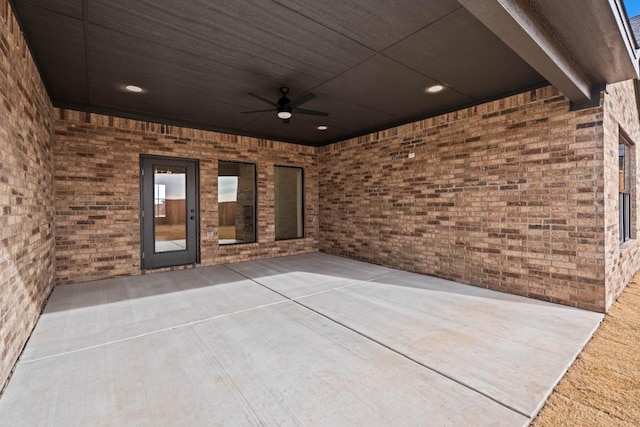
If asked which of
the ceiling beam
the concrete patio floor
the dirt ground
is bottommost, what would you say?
the dirt ground

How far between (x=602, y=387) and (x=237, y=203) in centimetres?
825

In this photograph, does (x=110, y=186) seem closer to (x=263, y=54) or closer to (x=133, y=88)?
(x=133, y=88)

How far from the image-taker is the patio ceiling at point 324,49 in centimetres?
243

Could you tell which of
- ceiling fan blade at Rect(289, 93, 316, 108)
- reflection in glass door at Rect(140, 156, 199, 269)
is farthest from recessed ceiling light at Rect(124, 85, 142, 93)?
ceiling fan blade at Rect(289, 93, 316, 108)

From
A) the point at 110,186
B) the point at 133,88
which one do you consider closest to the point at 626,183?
the point at 133,88

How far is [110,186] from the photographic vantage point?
514 cm

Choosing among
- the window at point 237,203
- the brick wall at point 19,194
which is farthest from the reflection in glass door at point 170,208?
the brick wall at point 19,194

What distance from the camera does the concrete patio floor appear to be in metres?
1.83

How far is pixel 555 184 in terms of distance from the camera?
12.6 ft

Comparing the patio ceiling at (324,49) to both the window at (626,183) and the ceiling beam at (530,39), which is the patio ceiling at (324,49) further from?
the window at (626,183)

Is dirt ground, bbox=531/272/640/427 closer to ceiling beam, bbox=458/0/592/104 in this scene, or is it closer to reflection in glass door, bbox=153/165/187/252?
ceiling beam, bbox=458/0/592/104

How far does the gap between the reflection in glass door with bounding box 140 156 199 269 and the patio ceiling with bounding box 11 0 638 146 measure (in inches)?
54.0

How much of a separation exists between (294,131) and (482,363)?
5.44 metres

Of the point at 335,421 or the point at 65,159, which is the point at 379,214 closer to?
the point at 335,421
